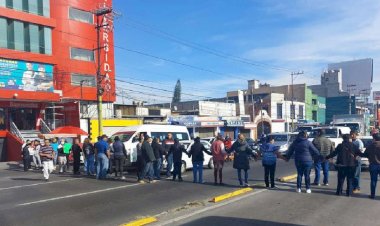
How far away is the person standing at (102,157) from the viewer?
650 inches

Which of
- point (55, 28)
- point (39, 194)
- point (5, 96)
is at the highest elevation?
point (55, 28)

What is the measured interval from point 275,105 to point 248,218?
68.0m

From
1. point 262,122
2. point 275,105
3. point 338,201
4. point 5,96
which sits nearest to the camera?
point 338,201

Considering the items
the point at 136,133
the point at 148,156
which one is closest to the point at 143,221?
the point at 148,156

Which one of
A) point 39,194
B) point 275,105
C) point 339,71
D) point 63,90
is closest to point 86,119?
point 63,90

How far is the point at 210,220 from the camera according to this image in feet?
27.9

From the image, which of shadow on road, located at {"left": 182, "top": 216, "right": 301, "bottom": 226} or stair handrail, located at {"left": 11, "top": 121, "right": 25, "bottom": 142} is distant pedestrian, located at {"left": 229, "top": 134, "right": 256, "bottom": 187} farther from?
stair handrail, located at {"left": 11, "top": 121, "right": 25, "bottom": 142}

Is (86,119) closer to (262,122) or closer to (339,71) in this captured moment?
(262,122)

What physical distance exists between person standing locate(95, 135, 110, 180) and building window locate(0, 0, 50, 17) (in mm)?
21816

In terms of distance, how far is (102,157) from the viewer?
16.5 meters

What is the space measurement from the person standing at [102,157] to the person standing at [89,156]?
1.14 meters

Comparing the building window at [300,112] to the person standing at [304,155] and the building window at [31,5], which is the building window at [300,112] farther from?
the person standing at [304,155]

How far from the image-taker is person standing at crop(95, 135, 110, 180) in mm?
16516

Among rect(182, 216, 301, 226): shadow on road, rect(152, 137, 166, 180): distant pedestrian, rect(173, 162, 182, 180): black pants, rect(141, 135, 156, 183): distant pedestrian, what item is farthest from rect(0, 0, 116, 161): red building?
rect(182, 216, 301, 226): shadow on road
